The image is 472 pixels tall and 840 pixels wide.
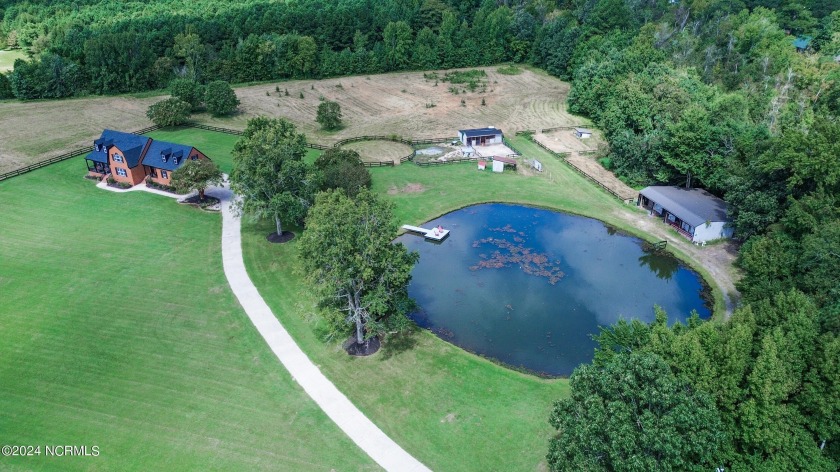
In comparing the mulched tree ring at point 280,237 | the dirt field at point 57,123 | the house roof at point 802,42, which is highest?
the house roof at point 802,42

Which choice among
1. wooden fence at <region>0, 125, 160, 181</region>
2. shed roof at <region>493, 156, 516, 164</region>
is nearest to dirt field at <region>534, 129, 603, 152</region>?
shed roof at <region>493, 156, 516, 164</region>

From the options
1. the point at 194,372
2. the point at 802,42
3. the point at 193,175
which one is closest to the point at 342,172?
the point at 193,175

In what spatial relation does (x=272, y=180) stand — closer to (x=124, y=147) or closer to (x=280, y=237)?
(x=280, y=237)

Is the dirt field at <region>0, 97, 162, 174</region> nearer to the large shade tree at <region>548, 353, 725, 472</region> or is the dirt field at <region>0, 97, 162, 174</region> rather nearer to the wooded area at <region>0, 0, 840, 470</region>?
the wooded area at <region>0, 0, 840, 470</region>

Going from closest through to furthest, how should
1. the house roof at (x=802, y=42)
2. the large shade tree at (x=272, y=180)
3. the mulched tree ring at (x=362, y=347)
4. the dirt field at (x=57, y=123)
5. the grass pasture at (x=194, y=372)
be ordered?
the grass pasture at (x=194, y=372), the mulched tree ring at (x=362, y=347), the large shade tree at (x=272, y=180), the dirt field at (x=57, y=123), the house roof at (x=802, y=42)

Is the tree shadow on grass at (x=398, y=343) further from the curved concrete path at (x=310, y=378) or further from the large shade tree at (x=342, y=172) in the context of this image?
the large shade tree at (x=342, y=172)

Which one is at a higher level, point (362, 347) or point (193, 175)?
point (193, 175)

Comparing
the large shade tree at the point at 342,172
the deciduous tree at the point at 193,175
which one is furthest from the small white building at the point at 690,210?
the deciduous tree at the point at 193,175
